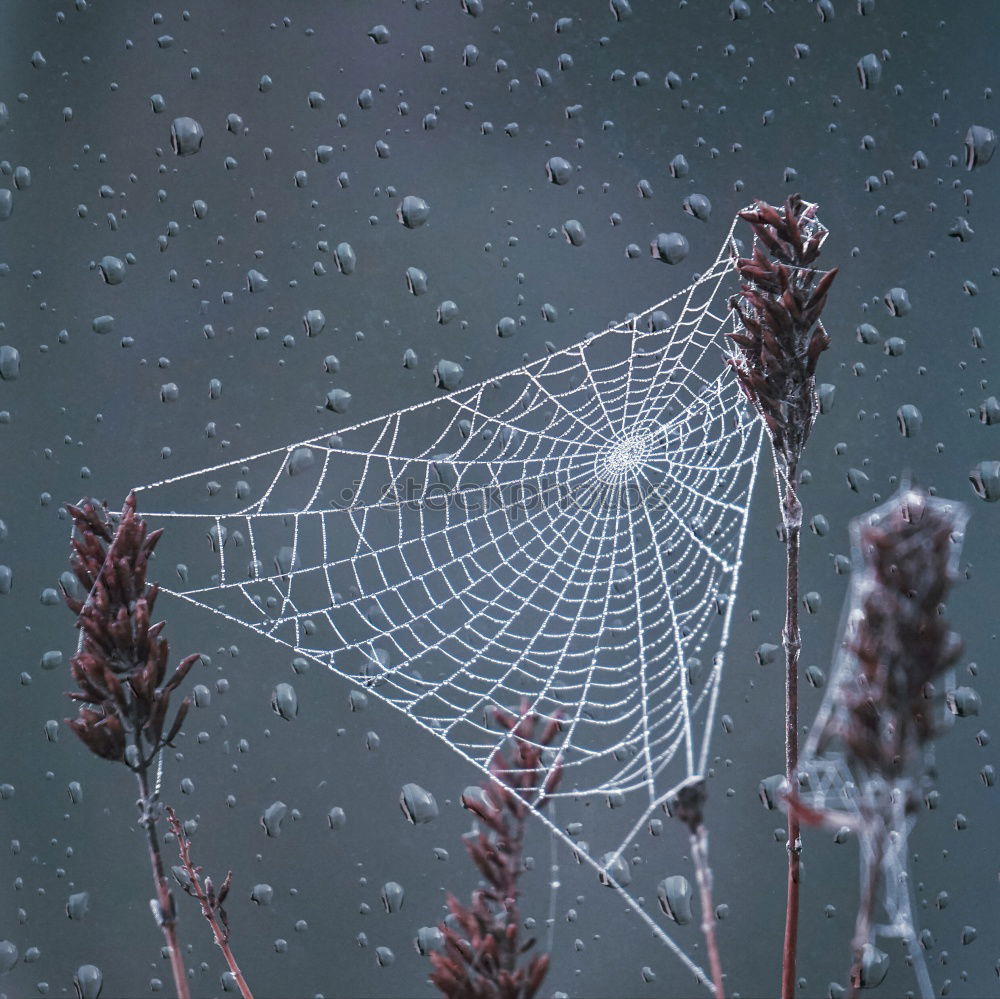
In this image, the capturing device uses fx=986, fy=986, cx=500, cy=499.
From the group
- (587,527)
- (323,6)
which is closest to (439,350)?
(587,527)

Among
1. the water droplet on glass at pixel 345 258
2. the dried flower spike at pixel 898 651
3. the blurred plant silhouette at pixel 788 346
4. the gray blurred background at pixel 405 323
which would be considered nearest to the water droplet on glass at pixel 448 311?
the gray blurred background at pixel 405 323

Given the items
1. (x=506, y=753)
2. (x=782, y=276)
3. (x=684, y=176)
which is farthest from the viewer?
(x=684, y=176)

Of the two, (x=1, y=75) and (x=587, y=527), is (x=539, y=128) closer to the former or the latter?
(x=587, y=527)

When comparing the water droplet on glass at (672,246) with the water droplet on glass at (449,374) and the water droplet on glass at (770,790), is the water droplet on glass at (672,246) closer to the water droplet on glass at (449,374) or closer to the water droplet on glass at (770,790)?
the water droplet on glass at (449,374)

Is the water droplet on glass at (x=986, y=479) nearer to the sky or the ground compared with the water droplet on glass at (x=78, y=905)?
nearer to the sky

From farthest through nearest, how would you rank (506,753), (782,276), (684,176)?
(684,176) → (506,753) → (782,276)

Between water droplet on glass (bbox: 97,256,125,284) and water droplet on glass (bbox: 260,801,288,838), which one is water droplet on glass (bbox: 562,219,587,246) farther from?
water droplet on glass (bbox: 260,801,288,838)
